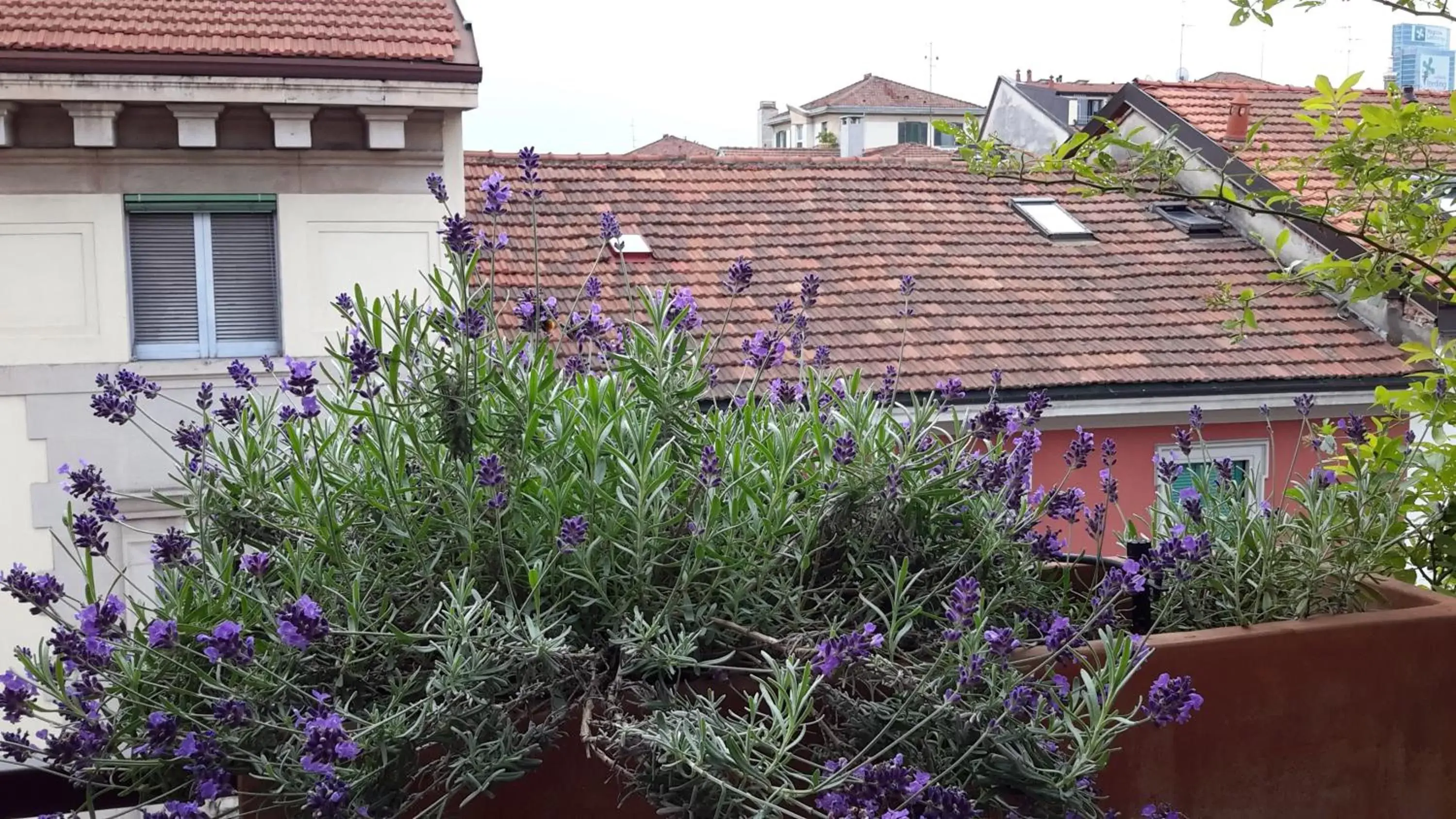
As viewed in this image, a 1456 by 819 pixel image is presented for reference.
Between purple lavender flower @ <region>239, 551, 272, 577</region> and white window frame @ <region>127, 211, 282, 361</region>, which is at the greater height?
white window frame @ <region>127, 211, 282, 361</region>

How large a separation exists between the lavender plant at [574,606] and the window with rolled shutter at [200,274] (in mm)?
6843

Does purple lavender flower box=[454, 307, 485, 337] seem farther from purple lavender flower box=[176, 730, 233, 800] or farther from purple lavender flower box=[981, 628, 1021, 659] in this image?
purple lavender flower box=[981, 628, 1021, 659]

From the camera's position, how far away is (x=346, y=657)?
1.45m

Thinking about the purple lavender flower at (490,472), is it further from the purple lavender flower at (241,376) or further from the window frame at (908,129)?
the window frame at (908,129)

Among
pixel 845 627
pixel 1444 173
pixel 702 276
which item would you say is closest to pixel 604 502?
pixel 845 627

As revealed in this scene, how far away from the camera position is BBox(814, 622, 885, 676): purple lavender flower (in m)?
1.32

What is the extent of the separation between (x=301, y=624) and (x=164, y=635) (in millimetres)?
154

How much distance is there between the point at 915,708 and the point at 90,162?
7.82 meters

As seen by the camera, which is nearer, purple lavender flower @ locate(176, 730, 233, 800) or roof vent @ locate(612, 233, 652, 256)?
purple lavender flower @ locate(176, 730, 233, 800)

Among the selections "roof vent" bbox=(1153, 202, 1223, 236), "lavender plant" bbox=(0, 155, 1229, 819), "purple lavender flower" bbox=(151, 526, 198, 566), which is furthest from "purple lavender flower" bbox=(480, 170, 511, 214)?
"roof vent" bbox=(1153, 202, 1223, 236)

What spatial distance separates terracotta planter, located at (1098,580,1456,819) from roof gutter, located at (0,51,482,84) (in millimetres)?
7123

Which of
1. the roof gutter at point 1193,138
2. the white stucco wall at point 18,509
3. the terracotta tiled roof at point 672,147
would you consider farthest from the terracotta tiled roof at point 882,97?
the white stucco wall at point 18,509

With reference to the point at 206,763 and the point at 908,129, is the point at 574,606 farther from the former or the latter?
the point at 908,129

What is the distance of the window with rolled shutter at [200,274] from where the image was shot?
812cm
